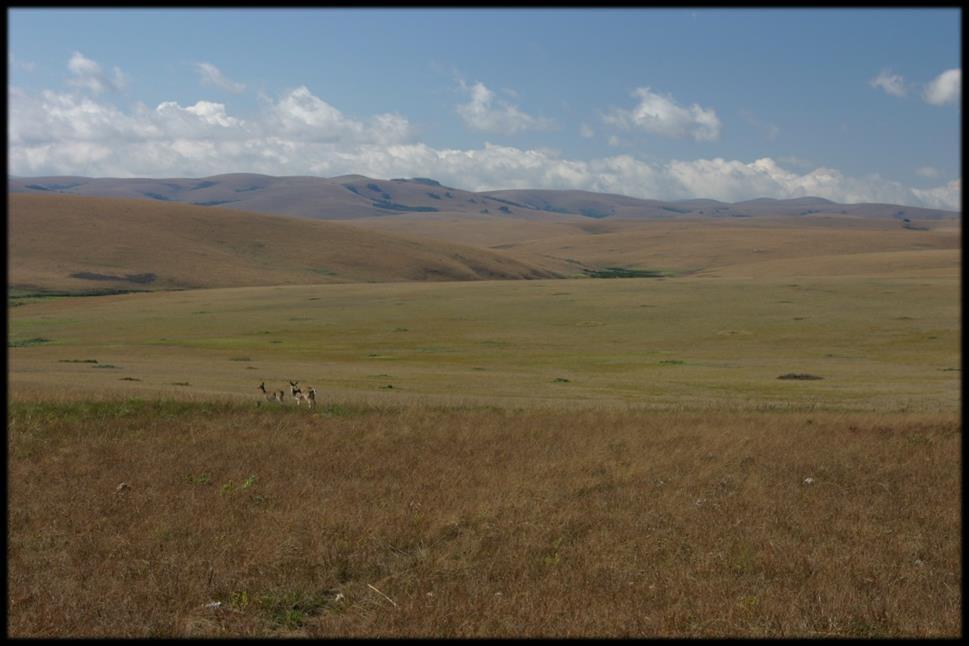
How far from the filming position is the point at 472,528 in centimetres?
1378

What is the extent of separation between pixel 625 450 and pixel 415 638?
36.3 ft

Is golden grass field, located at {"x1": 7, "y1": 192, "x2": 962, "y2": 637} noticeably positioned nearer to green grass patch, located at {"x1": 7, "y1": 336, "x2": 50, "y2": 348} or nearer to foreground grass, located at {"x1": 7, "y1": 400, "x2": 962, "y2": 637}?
foreground grass, located at {"x1": 7, "y1": 400, "x2": 962, "y2": 637}

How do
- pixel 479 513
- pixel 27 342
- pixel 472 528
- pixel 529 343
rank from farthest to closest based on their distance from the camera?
pixel 27 342, pixel 529 343, pixel 479 513, pixel 472 528

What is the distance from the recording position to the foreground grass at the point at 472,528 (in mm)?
10305

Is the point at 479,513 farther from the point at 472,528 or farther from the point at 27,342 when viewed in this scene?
the point at 27,342

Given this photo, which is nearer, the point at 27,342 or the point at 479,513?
the point at 479,513

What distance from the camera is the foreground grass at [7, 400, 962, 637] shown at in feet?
33.8

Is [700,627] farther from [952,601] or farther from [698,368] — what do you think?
[698,368]

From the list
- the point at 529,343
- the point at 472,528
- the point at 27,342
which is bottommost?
the point at 472,528

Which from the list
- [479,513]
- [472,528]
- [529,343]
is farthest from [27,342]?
[472,528]

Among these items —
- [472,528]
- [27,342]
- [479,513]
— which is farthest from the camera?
[27,342]

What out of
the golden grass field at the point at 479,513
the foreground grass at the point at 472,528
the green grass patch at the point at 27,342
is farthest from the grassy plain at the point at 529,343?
the foreground grass at the point at 472,528

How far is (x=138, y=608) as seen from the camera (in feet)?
34.1

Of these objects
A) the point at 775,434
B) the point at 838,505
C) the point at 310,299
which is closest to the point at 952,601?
the point at 838,505
